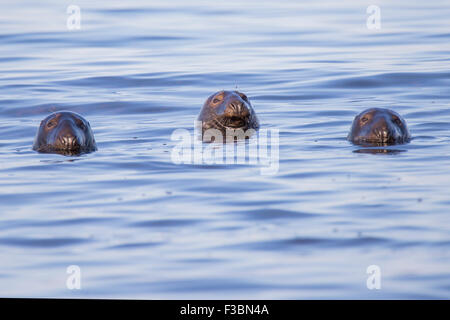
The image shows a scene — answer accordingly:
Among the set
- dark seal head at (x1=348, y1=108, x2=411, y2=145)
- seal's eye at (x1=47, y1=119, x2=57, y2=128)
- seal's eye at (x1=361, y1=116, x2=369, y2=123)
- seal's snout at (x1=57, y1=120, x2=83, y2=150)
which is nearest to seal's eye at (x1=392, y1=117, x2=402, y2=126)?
dark seal head at (x1=348, y1=108, x2=411, y2=145)

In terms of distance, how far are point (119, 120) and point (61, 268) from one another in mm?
7680

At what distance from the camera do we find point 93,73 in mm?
20531

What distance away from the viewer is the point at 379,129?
13.2m

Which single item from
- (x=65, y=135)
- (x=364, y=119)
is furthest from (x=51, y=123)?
(x=364, y=119)

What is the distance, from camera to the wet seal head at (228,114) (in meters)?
14.5

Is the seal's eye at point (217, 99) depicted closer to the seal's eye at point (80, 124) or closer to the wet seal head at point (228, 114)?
the wet seal head at point (228, 114)

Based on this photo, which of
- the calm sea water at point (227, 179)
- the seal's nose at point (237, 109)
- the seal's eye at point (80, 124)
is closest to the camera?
the calm sea water at point (227, 179)

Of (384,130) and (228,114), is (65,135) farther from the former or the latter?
(384,130)

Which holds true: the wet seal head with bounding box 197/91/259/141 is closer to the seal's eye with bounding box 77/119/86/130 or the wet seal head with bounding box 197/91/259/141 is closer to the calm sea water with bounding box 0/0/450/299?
the calm sea water with bounding box 0/0/450/299

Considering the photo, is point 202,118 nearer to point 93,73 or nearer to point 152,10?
point 93,73

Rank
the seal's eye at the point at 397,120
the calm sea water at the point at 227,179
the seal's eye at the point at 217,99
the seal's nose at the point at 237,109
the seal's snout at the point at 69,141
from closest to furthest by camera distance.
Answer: the calm sea water at the point at 227,179 → the seal's snout at the point at 69,141 → the seal's eye at the point at 397,120 → the seal's nose at the point at 237,109 → the seal's eye at the point at 217,99

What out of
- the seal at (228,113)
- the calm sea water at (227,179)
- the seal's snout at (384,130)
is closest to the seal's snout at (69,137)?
the calm sea water at (227,179)

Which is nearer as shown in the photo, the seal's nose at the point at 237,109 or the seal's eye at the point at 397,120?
the seal's eye at the point at 397,120
